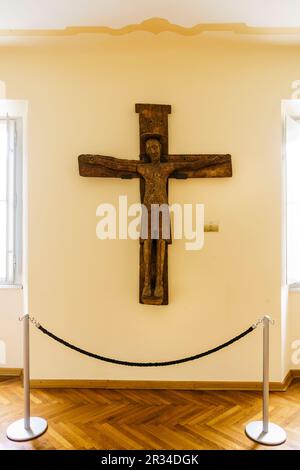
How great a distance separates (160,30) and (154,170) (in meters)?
1.11

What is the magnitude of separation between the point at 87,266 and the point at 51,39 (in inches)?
76.3

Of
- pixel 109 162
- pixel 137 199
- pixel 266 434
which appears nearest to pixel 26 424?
pixel 266 434

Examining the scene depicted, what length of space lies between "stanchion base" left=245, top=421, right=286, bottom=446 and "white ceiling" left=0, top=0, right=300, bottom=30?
301 cm

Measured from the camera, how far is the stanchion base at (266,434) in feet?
7.83

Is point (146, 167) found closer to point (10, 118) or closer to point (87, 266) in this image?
point (87, 266)

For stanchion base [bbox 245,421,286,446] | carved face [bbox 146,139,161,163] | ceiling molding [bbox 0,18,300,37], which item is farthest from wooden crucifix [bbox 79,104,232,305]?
stanchion base [bbox 245,421,286,446]

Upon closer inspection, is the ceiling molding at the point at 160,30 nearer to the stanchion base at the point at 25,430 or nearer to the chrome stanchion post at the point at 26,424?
the chrome stanchion post at the point at 26,424

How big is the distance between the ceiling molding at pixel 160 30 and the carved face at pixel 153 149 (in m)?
0.87

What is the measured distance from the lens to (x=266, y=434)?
8.07 feet

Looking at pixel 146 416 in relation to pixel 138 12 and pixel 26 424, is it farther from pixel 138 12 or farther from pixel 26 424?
pixel 138 12

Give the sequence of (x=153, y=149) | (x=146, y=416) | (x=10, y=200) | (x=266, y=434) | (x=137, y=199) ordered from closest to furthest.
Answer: (x=266, y=434), (x=146, y=416), (x=153, y=149), (x=137, y=199), (x=10, y=200)

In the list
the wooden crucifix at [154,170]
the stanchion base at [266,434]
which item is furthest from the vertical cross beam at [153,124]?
the stanchion base at [266,434]

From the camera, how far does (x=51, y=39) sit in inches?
120
